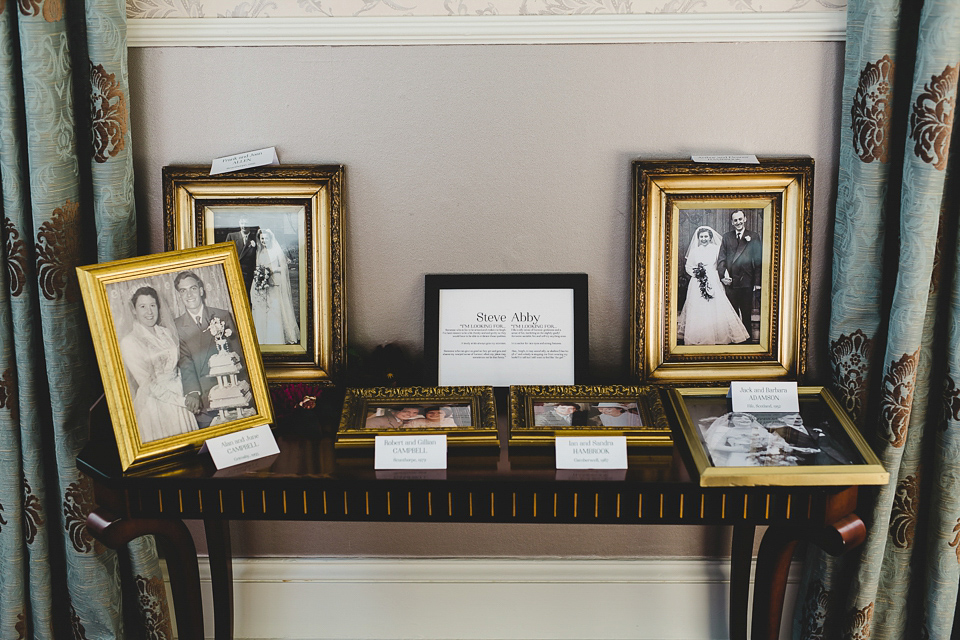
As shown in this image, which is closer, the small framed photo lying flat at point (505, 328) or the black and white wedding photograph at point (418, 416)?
the black and white wedding photograph at point (418, 416)

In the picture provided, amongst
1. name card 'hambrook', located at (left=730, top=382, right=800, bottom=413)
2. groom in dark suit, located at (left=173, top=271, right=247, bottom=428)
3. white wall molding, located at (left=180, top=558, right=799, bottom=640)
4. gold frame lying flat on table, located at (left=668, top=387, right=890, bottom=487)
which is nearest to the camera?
gold frame lying flat on table, located at (left=668, top=387, right=890, bottom=487)

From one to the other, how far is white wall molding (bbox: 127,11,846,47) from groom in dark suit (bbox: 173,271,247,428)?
55cm

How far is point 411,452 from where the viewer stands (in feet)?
4.18

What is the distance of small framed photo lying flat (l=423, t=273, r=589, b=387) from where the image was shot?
1.57 meters

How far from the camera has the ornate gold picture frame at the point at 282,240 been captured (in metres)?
1.53

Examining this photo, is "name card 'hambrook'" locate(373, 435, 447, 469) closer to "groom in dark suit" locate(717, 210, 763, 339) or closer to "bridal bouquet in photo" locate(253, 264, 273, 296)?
"bridal bouquet in photo" locate(253, 264, 273, 296)

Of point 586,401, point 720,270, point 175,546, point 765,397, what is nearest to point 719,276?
point 720,270

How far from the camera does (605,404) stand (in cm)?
140

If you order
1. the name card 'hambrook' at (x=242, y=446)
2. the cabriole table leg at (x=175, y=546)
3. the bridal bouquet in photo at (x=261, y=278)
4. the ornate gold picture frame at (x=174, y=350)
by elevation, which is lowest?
the cabriole table leg at (x=175, y=546)

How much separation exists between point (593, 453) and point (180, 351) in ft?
2.57

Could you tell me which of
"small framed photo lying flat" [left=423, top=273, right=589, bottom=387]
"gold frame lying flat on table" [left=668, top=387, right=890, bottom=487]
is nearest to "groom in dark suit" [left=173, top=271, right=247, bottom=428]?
"small framed photo lying flat" [left=423, top=273, right=589, bottom=387]

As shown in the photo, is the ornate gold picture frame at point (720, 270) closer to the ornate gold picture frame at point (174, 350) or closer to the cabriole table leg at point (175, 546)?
the ornate gold picture frame at point (174, 350)

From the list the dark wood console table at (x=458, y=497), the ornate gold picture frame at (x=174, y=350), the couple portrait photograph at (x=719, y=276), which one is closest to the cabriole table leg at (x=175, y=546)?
the dark wood console table at (x=458, y=497)

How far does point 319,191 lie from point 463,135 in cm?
34
